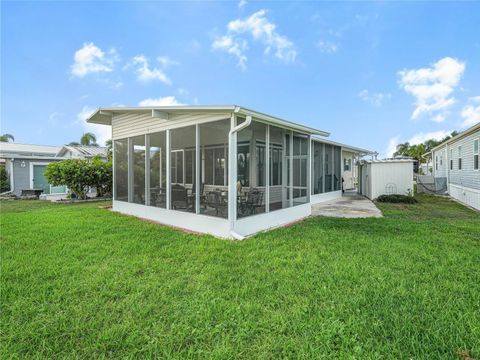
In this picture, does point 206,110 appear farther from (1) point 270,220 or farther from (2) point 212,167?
(1) point 270,220

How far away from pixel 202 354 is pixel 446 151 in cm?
1962

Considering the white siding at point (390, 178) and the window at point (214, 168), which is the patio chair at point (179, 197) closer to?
the window at point (214, 168)

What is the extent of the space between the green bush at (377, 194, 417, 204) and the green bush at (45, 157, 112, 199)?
13919mm

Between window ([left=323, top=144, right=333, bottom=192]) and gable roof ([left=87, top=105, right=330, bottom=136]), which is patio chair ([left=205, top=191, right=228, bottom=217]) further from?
window ([left=323, top=144, right=333, bottom=192])

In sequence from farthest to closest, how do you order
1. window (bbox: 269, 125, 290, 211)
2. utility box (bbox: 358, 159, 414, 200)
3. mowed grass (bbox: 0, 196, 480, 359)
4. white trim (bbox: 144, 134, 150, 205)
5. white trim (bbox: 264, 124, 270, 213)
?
utility box (bbox: 358, 159, 414, 200), white trim (bbox: 144, 134, 150, 205), window (bbox: 269, 125, 290, 211), white trim (bbox: 264, 124, 270, 213), mowed grass (bbox: 0, 196, 480, 359)

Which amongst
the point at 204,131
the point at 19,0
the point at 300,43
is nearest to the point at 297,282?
the point at 204,131

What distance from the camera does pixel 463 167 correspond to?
13.1 meters

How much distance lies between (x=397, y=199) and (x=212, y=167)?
9.55 m

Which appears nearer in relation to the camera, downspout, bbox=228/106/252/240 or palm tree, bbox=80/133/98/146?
downspout, bbox=228/106/252/240

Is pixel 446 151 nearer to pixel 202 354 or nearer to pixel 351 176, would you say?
pixel 351 176

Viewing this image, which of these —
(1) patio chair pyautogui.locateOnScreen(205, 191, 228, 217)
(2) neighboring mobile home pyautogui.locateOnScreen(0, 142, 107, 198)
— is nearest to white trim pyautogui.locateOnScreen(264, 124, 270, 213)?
(1) patio chair pyautogui.locateOnScreen(205, 191, 228, 217)

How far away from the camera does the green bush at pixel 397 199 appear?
39.2 feet

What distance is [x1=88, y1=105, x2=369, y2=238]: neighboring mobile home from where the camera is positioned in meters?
6.22

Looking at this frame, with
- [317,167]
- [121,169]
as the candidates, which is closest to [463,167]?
[317,167]
